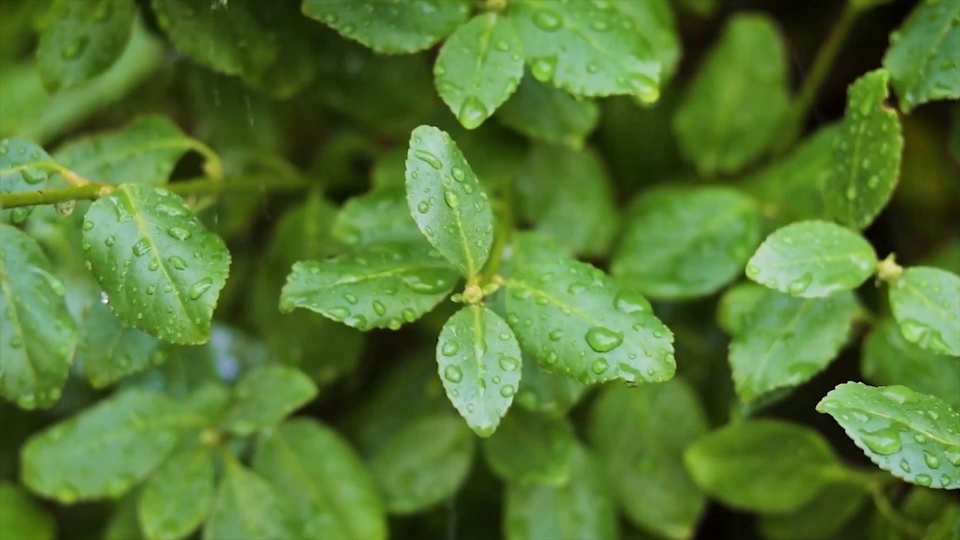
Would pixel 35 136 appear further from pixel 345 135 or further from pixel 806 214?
pixel 806 214

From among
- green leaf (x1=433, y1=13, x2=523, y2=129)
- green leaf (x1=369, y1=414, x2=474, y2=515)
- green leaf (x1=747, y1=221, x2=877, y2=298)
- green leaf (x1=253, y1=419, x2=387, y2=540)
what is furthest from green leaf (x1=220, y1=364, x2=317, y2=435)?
green leaf (x1=747, y1=221, x2=877, y2=298)

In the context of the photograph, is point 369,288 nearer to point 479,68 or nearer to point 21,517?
point 479,68

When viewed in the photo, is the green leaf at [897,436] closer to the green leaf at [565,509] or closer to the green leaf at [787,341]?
the green leaf at [787,341]

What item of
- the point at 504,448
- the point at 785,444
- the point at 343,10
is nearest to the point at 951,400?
the point at 785,444

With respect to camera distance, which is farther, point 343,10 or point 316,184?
point 316,184

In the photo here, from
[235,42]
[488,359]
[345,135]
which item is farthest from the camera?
[345,135]

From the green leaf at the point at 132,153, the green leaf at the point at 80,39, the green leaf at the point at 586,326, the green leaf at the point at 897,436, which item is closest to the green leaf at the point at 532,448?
the green leaf at the point at 586,326

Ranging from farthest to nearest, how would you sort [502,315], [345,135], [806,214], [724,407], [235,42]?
1. [345,135]
2. [724,407]
3. [806,214]
4. [235,42]
5. [502,315]
